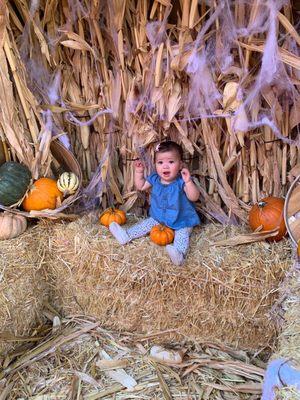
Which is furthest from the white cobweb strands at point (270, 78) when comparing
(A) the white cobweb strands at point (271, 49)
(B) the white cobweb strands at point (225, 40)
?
(B) the white cobweb strands at point (225, 40)

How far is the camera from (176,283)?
2379mm

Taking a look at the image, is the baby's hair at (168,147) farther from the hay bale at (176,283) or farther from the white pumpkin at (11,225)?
the white pumpkin at (11,225)

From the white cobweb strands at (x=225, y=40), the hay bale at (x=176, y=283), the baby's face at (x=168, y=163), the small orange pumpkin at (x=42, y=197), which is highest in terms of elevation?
the white cobweb strands at (x=225, y=40)

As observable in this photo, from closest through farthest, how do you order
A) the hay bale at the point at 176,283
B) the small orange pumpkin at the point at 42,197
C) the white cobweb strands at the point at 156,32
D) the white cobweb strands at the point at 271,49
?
the white cobweb strands at the point at 271,49, the hay bale at the point at 176,283, the white cobweb strands at the point at 156,32, the small orange pumpkin at the point at 42,197

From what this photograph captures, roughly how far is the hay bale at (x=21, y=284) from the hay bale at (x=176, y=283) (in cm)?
10

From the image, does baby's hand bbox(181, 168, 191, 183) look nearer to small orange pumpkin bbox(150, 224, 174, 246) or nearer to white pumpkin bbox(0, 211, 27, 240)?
small orange pumpkin bbox(150, 224, 174, 246)

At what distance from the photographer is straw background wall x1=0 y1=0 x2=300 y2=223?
2.37m

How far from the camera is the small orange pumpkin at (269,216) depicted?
7.96 feet

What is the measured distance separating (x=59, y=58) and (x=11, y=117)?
467 mm

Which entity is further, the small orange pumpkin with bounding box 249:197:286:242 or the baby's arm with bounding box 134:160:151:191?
the baby's arm with bounding box 134:160:151:191

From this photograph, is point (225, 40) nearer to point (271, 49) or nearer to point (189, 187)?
point (271, 49)

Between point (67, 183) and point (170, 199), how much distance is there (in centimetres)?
61

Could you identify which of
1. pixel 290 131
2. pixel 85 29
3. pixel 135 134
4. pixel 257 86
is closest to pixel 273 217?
pixel 290 131

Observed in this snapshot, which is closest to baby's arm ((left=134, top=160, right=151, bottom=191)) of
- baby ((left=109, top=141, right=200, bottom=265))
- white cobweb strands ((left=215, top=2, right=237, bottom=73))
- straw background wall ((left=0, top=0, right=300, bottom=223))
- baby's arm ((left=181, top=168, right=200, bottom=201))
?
baby ((left=109, top=141, right=200, bottom=265))
